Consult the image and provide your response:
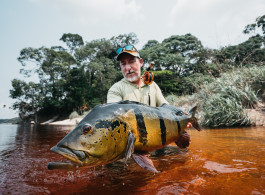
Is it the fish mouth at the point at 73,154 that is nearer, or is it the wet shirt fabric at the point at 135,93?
the fish mouth at the point at 73,154

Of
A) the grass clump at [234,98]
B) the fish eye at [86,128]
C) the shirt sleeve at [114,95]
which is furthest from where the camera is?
the grass clump at [234,98]

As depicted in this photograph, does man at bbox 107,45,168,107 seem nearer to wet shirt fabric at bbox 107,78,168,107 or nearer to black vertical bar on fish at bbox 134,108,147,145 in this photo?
wet shirt fabric at bbox 107,78,168,107

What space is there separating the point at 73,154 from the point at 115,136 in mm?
391

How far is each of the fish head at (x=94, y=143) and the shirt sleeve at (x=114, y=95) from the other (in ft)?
4.41

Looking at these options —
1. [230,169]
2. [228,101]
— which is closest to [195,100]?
[228,101]

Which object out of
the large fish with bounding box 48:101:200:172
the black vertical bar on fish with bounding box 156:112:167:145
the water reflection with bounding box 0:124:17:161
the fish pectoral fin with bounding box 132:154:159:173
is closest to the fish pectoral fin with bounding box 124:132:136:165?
the large fish with bounding box 48:101:200:172

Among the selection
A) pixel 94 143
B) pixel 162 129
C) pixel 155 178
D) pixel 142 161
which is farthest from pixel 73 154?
pixel 162 129

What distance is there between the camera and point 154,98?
339cm

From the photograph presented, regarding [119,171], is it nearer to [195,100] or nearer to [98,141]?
[98,141]

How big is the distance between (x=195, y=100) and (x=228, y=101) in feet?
11.6

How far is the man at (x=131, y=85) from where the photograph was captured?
3.14 m

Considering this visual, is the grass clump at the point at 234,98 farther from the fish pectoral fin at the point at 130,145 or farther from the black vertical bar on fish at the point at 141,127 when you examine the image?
the fish pectoral fin at the point at 130,145

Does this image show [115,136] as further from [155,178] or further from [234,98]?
[234,98]

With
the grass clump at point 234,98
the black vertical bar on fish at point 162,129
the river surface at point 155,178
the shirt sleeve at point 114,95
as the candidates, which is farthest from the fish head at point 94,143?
the grass clump at point 234,98
